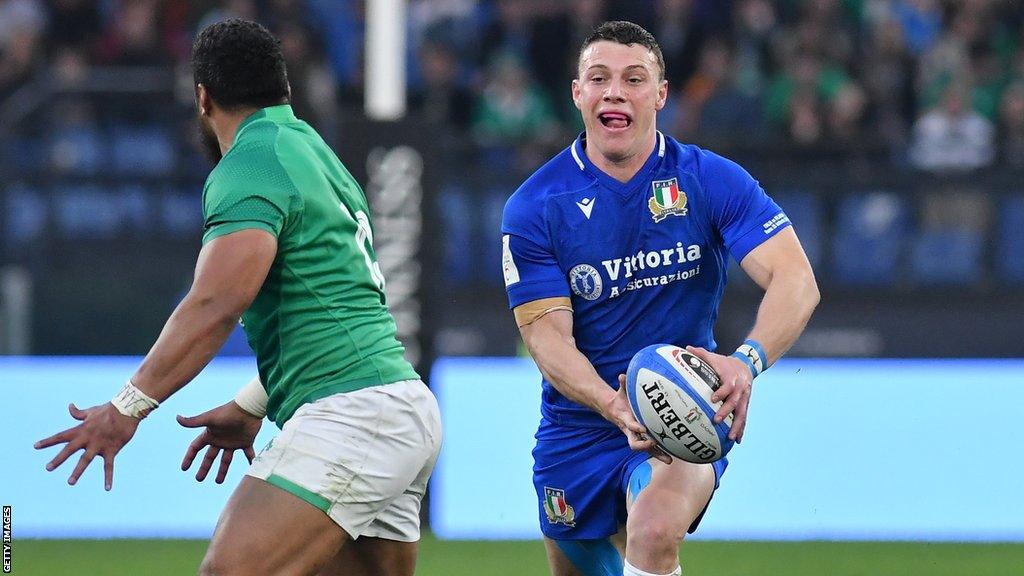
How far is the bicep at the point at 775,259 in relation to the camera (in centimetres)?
532

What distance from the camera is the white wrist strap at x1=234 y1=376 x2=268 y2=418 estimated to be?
5.17 m

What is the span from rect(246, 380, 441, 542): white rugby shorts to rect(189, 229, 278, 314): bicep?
1.47ft

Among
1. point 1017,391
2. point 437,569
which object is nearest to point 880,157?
point 1017,391

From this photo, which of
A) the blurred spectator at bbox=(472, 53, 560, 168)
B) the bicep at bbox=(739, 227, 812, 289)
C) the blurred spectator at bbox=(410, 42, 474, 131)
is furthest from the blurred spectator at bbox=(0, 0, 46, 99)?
the bicep at bbox=(739, 227, 812, 289)

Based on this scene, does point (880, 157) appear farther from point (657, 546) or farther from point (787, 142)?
point (657, 546)

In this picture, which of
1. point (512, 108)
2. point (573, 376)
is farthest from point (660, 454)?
point (512, 108)

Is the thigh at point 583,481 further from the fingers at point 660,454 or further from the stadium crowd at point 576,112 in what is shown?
the stadium crowd at point 576,112

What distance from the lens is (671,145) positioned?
5695 millimetres

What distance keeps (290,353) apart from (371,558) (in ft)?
2.32

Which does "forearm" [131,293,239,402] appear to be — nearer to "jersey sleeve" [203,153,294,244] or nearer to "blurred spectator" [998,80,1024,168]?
"jersey sleeve" [203,153,294,244]

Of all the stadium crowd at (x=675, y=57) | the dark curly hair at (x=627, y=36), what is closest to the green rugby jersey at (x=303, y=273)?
the dark curly hair at (x=627, y=36)

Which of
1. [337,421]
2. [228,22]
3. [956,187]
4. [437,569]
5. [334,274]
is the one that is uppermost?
[228,22]

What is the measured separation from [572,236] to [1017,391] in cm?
556

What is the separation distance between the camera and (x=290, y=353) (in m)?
4.81
